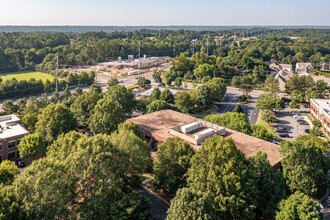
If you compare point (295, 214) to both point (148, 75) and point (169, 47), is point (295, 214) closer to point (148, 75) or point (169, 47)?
point (148, 75)

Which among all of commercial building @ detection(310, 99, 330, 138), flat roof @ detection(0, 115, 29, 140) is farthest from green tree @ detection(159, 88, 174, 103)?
commercial building @ detection(310, 99, 330, 138)

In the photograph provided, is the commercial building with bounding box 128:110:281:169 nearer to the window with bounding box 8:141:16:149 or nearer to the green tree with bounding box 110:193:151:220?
the green tree with bounding box 110:193:151:220

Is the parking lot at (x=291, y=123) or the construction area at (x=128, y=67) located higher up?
the construction area at (x=128, y=67)

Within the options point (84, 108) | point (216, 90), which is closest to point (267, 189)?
point (84, 108)

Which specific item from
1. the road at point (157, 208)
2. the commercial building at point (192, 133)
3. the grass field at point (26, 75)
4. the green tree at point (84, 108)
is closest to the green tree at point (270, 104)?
the commercial building at point (192, 133)

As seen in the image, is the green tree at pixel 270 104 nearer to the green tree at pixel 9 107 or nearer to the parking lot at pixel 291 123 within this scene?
the parking lot at pixel 291 123

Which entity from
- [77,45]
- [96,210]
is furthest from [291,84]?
[77,45]
